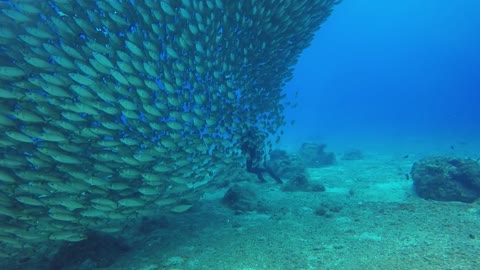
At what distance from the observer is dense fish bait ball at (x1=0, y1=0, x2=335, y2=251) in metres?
5.17

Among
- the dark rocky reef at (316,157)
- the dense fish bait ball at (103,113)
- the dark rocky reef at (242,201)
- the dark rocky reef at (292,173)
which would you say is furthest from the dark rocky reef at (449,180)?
the dark rocky reef at (316,157)

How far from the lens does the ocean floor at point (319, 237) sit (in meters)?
5.44

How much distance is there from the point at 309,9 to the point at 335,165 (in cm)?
953

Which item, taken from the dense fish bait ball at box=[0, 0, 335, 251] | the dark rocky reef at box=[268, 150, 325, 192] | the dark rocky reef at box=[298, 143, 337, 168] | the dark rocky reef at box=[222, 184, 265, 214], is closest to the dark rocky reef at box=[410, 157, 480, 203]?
the dark rocky reef at box=[268, 150, 325, 192]

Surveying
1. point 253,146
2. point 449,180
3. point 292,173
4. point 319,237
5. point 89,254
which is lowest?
point 319,237

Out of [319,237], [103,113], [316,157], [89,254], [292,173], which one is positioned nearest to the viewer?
[103,113]

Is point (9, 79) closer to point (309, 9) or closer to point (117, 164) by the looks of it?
point (117, 164)

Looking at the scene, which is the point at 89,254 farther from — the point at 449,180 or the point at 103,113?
the point at 449,180

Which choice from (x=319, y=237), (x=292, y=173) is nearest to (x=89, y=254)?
(x=319, y=237)

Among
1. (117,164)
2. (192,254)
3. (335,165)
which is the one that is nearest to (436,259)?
(192,254)

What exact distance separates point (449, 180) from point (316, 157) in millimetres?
9531

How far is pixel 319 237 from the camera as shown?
6453mm

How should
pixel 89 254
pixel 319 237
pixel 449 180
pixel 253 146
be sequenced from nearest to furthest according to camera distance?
pixel 89 254
pixel 319 237
pixel 449 180
pixel 253 146

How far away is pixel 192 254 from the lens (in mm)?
6047
